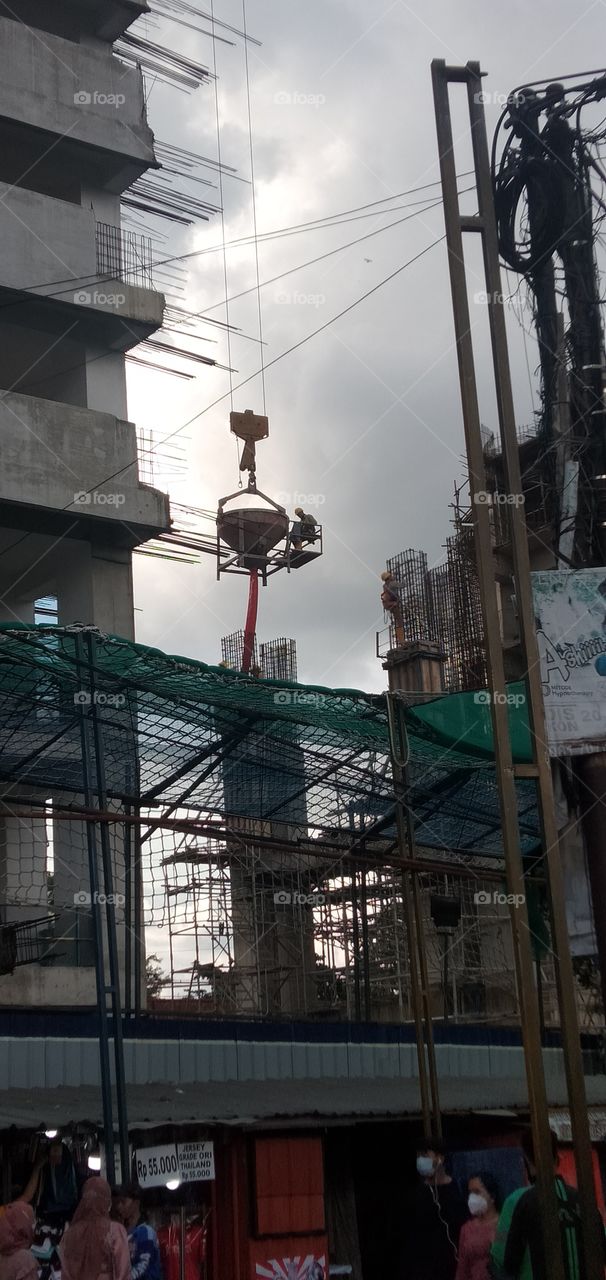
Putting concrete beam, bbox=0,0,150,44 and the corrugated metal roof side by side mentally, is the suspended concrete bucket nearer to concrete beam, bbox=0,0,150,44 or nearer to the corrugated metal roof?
concrete beam, bbox=0,0,150,44

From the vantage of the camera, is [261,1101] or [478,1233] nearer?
[478,1233]

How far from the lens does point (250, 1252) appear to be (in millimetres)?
11984

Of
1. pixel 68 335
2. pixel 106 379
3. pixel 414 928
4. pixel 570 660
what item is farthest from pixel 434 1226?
→ pixel 68 335

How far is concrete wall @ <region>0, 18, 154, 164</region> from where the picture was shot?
76.2 ft

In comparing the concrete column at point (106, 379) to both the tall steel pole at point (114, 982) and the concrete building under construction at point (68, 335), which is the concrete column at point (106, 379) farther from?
the tall steel pole at point (114, 982)

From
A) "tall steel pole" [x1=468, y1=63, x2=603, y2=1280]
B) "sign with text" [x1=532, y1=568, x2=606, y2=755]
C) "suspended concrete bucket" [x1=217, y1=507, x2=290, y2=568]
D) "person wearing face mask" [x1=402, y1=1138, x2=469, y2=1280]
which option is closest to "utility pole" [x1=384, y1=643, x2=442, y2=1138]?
"sign with text" [x1=532, y1=568, x2=606, y2=755]

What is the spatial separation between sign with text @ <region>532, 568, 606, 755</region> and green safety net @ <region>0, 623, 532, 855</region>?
2.33ft

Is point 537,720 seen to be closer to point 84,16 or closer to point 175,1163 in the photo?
point 175,1163

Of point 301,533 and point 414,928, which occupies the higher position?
point 301,533

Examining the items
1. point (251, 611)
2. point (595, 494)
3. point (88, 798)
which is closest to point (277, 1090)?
point (88, 798)

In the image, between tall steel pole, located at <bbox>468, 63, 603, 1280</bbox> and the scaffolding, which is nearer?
tall steel pole, located at <bbox>468, 63, 603, 1280</bbox>

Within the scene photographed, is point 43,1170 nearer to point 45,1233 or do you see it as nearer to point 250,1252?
point 45,1233

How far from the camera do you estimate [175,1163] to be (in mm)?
11000

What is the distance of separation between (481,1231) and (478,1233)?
0.08 ft
